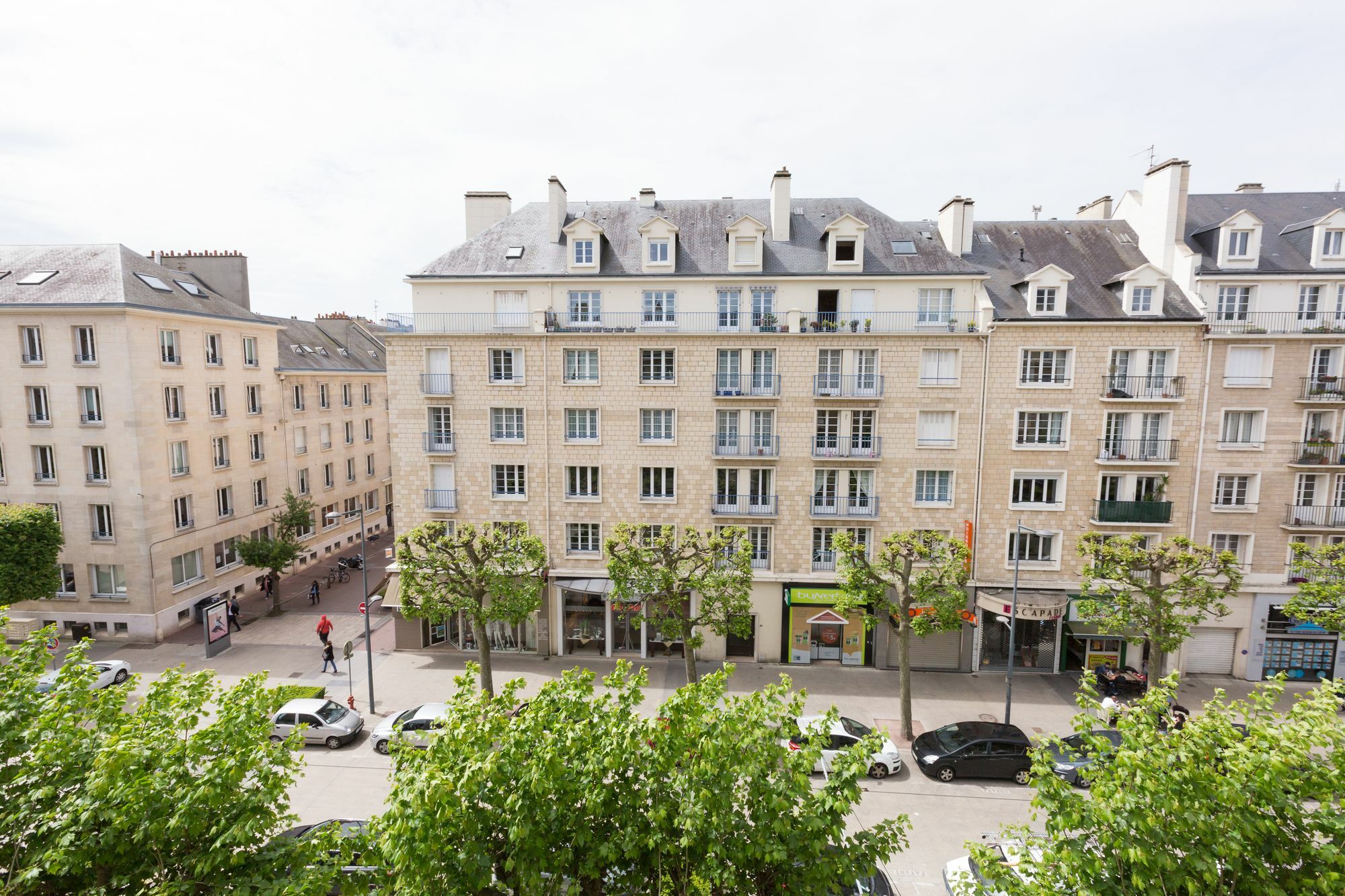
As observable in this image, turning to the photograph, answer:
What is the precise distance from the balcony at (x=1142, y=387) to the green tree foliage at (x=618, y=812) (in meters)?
23.1

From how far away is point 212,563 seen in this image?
110ft

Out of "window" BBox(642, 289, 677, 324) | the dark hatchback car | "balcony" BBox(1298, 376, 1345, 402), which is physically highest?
"window" BBox(642, 289, 677, 324)

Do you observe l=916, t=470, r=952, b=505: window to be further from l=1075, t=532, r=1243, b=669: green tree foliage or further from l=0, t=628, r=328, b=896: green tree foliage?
l=0, t=628, r=328, b=896: green tree foliage

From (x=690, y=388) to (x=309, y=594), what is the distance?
26308mm

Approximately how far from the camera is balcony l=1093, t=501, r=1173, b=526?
26.2 metres

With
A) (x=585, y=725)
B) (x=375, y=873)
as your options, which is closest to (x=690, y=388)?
(x=585, y=725)

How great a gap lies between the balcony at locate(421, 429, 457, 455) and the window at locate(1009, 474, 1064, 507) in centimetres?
2408

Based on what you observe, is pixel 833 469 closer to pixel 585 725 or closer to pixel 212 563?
pixel 585 725

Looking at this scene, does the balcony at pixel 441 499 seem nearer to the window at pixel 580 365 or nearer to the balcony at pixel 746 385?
the window at pixel 580 365

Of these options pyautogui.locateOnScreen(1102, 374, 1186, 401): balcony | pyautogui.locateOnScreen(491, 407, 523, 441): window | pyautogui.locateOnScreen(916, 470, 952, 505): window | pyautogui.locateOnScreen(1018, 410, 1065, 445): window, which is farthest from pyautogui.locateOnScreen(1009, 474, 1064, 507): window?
pyautogui.locateOnScreen(491, 407, 523, 441): window

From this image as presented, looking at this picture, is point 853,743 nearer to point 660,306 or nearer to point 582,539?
point 582,539

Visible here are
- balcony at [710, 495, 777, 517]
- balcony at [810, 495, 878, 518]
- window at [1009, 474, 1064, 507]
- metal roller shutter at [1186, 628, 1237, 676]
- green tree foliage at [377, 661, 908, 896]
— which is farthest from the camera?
balcony at [710, 495, 777, 517]

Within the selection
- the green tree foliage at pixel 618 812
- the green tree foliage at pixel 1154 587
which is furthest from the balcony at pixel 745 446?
the green tree foliage at pixel 618 812

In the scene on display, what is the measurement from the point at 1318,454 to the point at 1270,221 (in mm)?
11025
